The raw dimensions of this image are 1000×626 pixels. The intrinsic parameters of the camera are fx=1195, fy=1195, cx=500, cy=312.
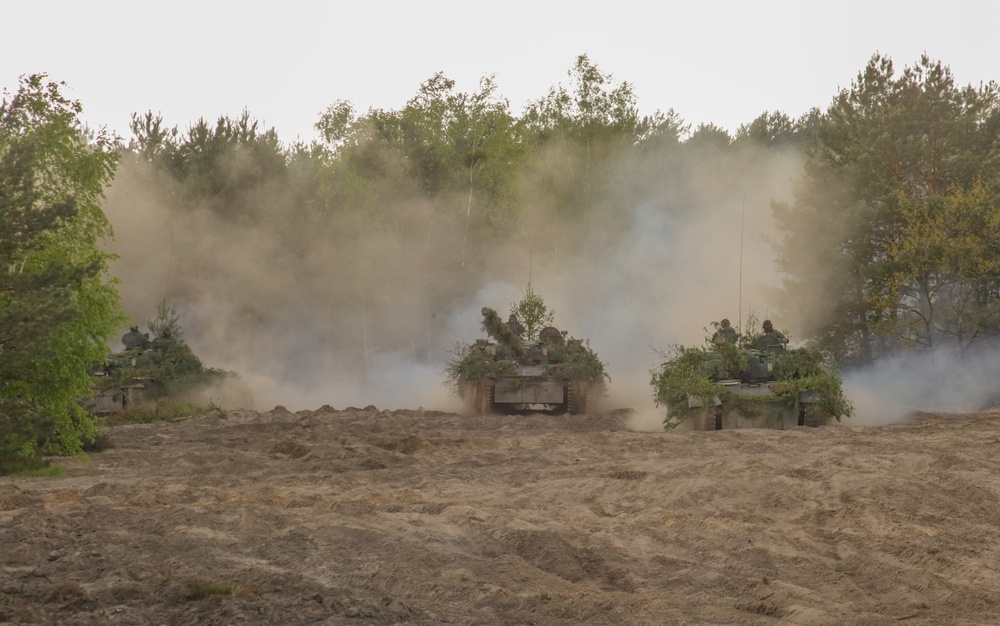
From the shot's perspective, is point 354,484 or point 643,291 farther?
point 643,291

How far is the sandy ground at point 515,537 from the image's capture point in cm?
627

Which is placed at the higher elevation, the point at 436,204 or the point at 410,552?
the point at 436,204

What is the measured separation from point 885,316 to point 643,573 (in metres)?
26.1

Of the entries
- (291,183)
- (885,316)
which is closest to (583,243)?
(291,183)

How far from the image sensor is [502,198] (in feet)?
160

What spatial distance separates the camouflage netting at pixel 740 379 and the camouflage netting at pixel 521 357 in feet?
11.7

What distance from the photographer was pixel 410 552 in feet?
25.0

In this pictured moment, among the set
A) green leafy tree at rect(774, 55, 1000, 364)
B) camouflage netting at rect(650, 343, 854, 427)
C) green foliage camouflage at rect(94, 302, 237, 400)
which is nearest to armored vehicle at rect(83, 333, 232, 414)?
green foliage camouflage at rect(94, 302, 237, 400)

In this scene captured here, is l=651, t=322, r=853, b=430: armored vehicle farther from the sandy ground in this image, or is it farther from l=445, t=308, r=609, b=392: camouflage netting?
l=445, t=308, r=609, b=392: camouflage netting

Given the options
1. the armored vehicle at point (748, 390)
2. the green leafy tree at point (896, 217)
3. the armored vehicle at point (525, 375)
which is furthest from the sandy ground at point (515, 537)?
the green leafy tree at point (896, 217)

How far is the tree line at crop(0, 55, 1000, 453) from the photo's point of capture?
13.9 metres

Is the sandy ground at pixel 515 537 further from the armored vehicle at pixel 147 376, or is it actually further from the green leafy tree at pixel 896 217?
the green leafy tree at pixel 896 217

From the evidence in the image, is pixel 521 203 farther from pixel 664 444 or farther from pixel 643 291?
pixel 664 444

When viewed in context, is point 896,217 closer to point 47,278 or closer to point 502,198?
point 502,198
